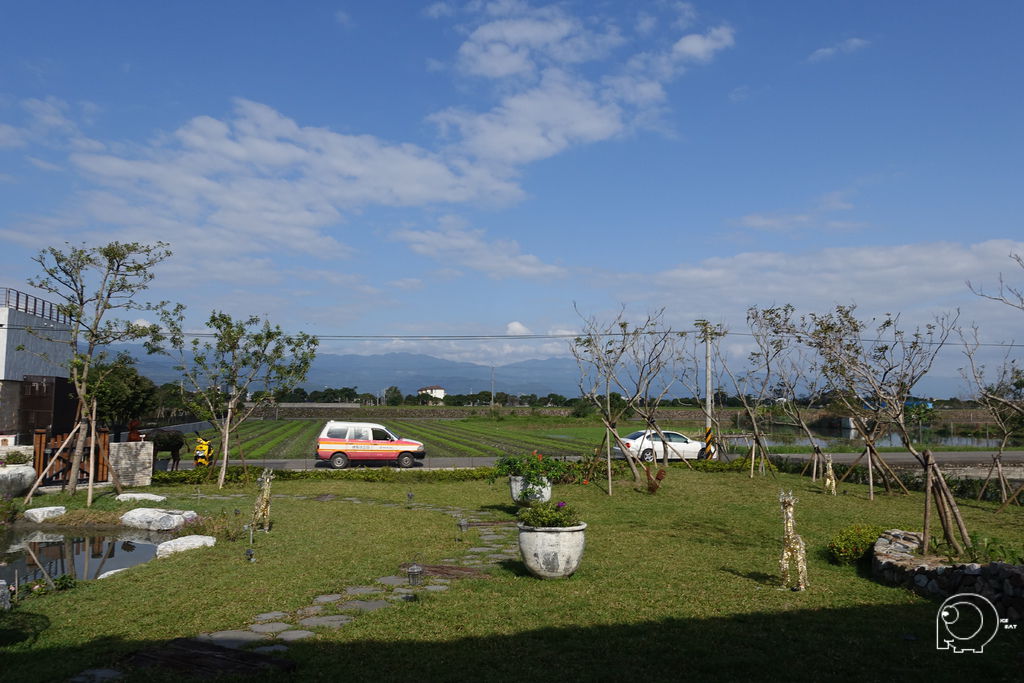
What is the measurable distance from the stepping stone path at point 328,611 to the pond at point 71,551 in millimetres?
4833

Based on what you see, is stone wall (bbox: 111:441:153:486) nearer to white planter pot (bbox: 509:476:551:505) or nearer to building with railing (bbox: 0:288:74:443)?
building with railing (bbox: 0:288:74:443)

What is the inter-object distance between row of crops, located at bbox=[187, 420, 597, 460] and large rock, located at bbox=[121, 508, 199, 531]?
13.2 metres

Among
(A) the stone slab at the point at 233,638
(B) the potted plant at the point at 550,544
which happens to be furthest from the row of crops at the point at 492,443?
(A) the stone slab at the point at 233,638

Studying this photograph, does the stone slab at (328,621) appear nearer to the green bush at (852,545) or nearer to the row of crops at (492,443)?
the green bush at (852,545)

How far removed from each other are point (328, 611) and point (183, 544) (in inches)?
196

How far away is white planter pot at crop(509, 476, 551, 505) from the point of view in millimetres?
15445

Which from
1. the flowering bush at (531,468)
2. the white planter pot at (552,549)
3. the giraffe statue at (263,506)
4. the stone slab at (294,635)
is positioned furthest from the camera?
the flowering bush at (531,468)

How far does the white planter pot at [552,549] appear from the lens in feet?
29.5

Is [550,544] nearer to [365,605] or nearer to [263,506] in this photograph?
[365,605]

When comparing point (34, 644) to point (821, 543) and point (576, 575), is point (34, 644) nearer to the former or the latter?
point (576, 575)

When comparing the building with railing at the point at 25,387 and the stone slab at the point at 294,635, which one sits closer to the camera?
the stone slab at the point at 294,635

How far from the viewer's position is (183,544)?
11.3m

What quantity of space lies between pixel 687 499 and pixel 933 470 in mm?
9198

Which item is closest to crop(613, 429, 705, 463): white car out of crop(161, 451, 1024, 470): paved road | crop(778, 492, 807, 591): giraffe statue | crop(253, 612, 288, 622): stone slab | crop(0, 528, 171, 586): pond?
crop(161, 451, 1024, 470): paved road
